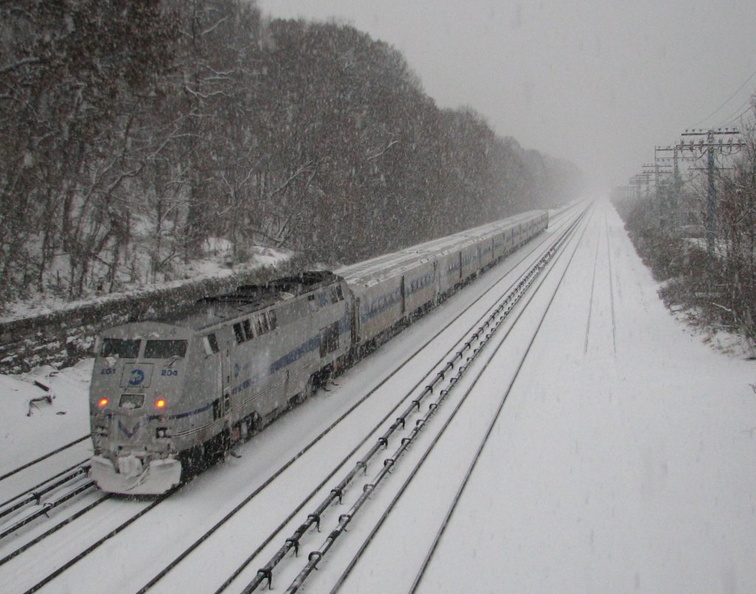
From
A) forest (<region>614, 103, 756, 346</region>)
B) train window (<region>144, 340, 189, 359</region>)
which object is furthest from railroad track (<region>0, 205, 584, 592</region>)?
forest (<region>614, 103, 756, 346</region>)

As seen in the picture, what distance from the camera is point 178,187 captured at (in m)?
28.6

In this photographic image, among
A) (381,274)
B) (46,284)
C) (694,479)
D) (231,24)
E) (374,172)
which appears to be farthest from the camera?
(374,172)

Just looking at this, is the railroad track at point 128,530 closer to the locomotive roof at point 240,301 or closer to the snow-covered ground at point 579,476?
the snow-covered ground at point 579,476

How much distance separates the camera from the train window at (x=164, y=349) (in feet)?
35.4

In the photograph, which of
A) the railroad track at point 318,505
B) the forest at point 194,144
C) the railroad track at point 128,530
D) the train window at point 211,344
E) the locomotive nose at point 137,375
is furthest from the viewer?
the forest at point 194,144

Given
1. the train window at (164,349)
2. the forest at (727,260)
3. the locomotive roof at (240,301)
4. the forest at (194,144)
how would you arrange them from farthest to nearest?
1. the forest at (727,260)
2. the forest at (194,144)
3. the locomotive roof at (240,301)
4. the train window at (164,349)

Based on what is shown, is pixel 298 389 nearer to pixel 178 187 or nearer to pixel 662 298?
pixel 178 187

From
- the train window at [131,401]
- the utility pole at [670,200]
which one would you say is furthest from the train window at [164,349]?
the utility pole at [670,200]

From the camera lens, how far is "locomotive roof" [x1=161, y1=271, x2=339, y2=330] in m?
11.5

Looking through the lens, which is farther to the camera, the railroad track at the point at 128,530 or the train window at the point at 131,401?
the train window at the point at 131,401

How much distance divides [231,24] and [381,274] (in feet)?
80.9

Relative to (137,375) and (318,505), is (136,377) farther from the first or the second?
(318,505)

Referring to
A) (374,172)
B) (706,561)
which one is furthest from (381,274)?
(374,172)

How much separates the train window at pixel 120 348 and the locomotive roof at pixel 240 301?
0.76m
